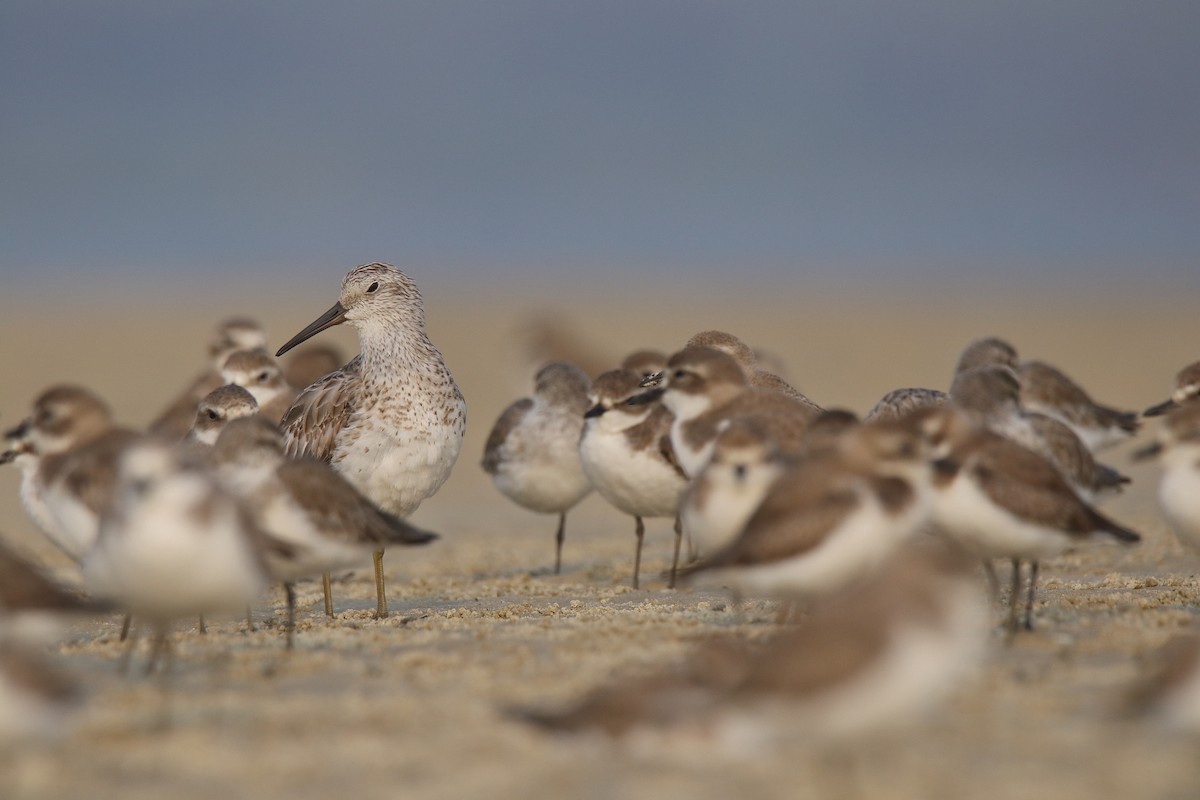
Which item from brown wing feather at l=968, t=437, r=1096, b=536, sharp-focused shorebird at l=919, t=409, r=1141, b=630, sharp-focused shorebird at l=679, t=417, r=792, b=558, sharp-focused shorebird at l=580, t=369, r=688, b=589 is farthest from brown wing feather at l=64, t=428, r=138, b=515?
brown wing feather at l=968, t=437, r=1096, b=536

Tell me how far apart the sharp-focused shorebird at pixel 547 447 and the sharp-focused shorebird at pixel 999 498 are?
5.16 meters

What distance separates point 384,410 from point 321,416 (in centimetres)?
56

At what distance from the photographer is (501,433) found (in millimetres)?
13656

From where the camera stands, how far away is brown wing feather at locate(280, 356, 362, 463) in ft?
36.3

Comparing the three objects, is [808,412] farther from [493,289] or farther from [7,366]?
[493,289]

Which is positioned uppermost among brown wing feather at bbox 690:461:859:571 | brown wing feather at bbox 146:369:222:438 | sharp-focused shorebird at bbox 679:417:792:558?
brown wing feather at bbox 146:369:222:438

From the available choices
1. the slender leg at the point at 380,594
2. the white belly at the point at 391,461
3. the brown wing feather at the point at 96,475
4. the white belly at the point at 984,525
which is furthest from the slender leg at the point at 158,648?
the white belly at the point at 984,525

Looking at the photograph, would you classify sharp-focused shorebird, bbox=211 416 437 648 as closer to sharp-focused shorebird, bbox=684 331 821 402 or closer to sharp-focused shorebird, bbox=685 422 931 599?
sharp-focused shorebird, bbox=685 422 931 599

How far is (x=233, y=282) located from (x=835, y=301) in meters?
23.4

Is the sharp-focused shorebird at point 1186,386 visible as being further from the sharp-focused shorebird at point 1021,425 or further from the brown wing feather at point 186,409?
the brown wing feather at point 186,409

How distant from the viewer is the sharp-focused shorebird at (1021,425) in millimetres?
9516

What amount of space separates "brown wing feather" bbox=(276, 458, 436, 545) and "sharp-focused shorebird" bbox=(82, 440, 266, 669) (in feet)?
4.23

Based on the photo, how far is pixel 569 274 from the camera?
207 ft

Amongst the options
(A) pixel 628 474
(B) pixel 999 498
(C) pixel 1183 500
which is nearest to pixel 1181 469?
(C) pixel 1183 500
